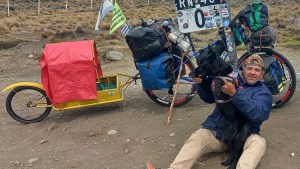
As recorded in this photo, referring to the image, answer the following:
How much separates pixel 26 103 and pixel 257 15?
3.49 m

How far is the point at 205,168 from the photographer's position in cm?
427

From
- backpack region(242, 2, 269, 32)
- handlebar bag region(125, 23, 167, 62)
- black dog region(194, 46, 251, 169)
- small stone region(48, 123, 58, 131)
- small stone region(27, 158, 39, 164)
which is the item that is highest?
backpack region(242, 2, 269, 32)

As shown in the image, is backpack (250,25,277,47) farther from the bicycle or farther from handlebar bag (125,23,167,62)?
handlebar bag (125,23,167,62)

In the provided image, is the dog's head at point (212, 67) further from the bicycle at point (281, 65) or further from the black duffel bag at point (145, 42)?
the black duffel bag at point (145, 42)

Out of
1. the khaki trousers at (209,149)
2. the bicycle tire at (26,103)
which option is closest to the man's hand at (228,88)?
the khaki trousers at (209,149)

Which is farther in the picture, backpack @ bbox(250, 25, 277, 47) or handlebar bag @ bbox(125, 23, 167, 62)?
handlebar bag @ bbox(125, 23, 167, 62)

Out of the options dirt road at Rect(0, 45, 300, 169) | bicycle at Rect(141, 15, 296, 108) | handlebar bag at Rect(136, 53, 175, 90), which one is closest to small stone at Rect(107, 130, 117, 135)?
dirt road at Rect(0, 45, 300, 169)

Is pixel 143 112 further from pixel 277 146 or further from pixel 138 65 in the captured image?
pixel 277 146

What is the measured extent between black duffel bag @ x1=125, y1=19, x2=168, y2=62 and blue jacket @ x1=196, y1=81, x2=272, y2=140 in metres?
1.49

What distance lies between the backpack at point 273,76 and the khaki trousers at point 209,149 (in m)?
1.37

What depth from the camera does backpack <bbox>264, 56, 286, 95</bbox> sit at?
5.28 m

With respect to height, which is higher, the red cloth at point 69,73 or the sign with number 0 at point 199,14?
the sign with number 0 at point 199,14

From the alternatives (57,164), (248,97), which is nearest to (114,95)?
(57,164)

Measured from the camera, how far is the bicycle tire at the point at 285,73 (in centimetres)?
545
